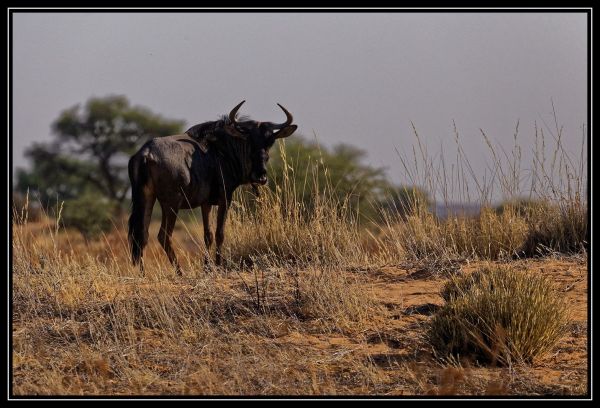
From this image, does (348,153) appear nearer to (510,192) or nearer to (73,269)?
(510,192)

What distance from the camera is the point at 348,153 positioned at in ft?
81.6

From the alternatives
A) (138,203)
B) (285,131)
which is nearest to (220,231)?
(138,203)

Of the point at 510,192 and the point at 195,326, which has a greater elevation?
the point at 510,192

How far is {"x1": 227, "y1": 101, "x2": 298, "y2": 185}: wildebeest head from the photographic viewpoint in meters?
11.5

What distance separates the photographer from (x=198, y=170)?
36.9 ft

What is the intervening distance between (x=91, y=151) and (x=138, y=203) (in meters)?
20.5

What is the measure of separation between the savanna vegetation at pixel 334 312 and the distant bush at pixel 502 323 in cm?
1

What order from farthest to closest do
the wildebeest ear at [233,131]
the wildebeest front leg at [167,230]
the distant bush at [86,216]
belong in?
the distant bush at [86,216] < the wildebeest ear at [233,131] < the wildebeest front leg at [167,230]

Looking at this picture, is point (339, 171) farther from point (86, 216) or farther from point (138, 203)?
point (138, 203)

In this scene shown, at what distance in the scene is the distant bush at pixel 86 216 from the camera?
86.4 feet

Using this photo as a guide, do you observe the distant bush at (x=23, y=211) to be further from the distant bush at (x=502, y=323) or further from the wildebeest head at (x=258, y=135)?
the distant bush at (x=502, y=323)

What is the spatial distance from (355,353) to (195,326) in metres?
1.34

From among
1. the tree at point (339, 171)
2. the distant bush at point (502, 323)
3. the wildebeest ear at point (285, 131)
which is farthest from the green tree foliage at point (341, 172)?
the distant bush at point (502, 323)
